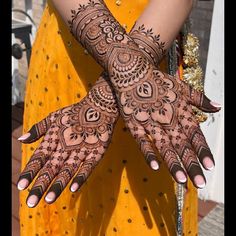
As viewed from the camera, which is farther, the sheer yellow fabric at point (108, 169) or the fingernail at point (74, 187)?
the sheer yellow fabric at point (108, 169)

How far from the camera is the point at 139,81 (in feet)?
2.36

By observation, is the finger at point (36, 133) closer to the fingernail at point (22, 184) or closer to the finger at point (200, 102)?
the fingernail at point (22, 184)

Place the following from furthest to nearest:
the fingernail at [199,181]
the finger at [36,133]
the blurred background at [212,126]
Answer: the blurred background at [212,126] → the finger at [36,133] → the fingernail at [199,181]

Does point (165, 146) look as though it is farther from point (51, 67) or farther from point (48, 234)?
point (48, 234)

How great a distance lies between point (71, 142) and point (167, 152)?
17 cm

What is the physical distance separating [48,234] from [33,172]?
52cm

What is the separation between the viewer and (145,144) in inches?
27.0

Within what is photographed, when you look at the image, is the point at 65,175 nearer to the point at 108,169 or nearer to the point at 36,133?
the point at 36,133

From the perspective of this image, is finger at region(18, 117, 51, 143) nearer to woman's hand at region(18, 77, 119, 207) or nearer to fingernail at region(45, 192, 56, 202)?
woman's hand at region(18, 77, 119, 207)

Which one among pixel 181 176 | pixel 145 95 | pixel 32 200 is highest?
pixel 145 95

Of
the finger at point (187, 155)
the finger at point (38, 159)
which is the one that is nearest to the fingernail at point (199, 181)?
the finger at point (187, 155)

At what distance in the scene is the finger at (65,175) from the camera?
663 mm

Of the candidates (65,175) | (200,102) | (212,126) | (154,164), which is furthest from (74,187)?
(212,126)

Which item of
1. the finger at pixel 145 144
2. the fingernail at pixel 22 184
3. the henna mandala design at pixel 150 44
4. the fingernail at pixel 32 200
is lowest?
the fingernail at pixel 32 200
